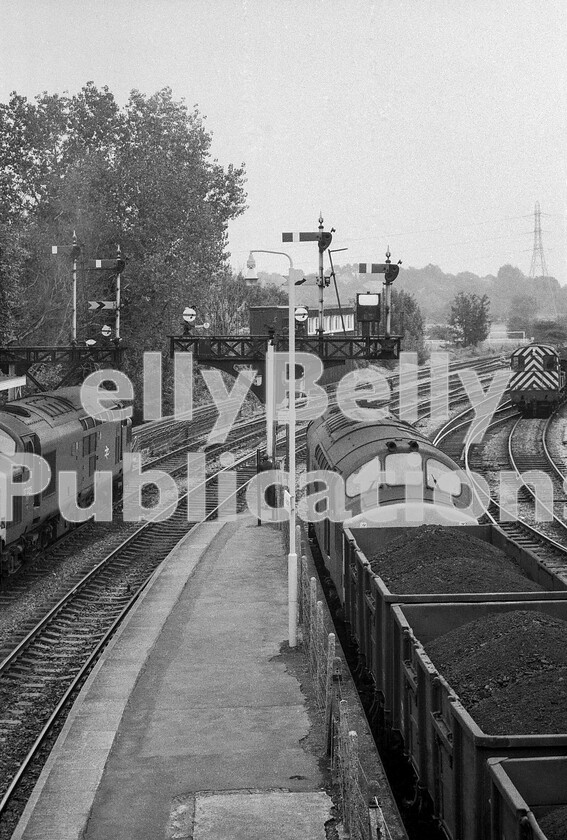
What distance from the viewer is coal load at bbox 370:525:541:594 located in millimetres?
10727

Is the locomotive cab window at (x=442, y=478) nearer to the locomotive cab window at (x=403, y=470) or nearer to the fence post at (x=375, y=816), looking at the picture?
the locomotive cab window at (x=403, y=470)

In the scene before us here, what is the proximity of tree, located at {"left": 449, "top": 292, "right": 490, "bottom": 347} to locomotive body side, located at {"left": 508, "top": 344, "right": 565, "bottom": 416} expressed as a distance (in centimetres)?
5576

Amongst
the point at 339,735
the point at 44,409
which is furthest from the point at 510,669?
the point at 44,409

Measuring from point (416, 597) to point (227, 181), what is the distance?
156 ft

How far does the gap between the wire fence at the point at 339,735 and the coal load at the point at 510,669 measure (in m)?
1.25

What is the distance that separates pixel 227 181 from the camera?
54.8 meters

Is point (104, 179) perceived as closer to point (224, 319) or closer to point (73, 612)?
point (224, 319)

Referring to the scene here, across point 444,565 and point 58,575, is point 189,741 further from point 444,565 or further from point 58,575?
point 58,575

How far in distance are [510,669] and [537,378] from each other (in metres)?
37.0

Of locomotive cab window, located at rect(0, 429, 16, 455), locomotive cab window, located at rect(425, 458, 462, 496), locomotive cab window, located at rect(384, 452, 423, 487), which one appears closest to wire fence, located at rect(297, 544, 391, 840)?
locomotive cab window, located at rect(384, 452, 423, 487)

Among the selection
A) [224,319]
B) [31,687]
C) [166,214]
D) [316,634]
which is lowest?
[31,687]

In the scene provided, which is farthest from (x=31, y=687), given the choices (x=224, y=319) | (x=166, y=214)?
(x=224, y=319)

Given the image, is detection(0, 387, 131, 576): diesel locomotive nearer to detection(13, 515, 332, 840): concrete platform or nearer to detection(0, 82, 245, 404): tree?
detection(13, 515, 332, 840): concrete platform

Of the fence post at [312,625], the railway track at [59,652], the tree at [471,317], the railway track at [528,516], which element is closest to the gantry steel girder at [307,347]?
the railway track at [528,516]
